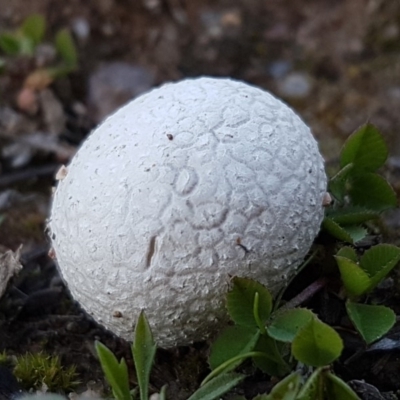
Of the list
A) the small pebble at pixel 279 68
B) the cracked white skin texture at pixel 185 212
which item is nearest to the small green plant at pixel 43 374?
the cracked white skin texture at pixel 185 212

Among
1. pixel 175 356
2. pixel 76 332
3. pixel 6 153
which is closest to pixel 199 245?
pixel 175 356

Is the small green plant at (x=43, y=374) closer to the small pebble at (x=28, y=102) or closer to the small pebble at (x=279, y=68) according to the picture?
the small pebble at (x=28, y=102)

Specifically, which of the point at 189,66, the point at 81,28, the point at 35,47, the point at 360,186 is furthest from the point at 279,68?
the point at 360,186

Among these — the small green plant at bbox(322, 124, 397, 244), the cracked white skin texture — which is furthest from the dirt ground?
the cracked white skin texture

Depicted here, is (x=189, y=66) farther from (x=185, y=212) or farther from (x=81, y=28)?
(x=185, y=212)

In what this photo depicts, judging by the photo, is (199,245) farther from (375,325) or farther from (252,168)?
(375,325)

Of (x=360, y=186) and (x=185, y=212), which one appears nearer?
(x=185, y=212)

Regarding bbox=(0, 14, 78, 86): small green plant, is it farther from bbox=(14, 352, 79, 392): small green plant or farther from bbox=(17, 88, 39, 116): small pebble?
bbox=(14, 352, 79, 392): small green plant
